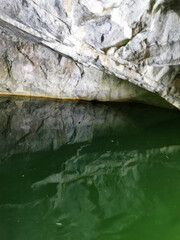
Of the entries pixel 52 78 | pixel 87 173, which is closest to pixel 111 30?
pixel 87 173

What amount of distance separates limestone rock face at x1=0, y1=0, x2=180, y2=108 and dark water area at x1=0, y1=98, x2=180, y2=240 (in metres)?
1.49

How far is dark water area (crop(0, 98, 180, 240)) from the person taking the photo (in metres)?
3.57

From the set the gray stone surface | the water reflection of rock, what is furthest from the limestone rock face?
the gray stone surface

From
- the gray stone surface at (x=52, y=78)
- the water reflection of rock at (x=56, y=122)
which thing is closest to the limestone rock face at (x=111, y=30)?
the water reflection of rock at (x=56, y=122)

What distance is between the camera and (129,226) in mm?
3611

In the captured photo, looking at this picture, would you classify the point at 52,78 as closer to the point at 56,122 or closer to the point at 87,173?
the point at 56,122

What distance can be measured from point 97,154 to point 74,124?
164cm

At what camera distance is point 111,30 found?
210 inches

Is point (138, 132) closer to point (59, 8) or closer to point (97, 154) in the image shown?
point (97, 154)

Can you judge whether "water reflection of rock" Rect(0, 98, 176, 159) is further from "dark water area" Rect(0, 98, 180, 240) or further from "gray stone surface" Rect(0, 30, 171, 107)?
"gray stone surface" Rect(0, 30, 171, 107)

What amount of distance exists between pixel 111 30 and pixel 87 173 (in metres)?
2.57

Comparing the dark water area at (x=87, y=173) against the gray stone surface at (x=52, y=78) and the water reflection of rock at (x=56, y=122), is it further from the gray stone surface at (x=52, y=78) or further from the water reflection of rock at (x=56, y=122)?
the gray stone surface at (x=52, y=78)

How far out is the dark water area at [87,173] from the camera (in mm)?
3568

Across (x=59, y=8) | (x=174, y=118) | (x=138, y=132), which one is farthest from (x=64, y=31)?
(x=174, y=118)
